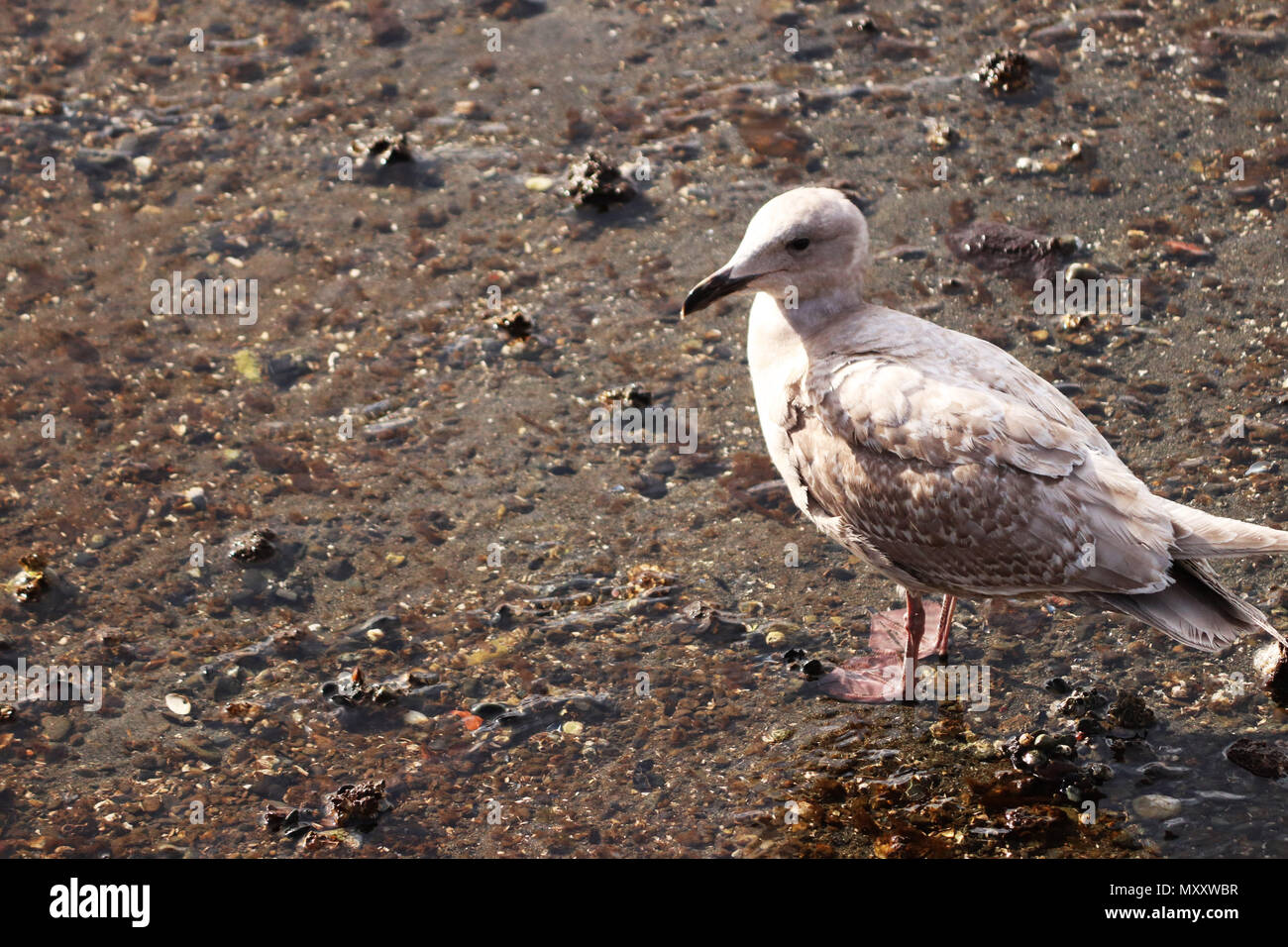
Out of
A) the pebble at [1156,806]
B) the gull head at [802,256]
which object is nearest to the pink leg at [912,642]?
the pebble at [1156,806]

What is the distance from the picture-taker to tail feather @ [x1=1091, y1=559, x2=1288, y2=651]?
490cm

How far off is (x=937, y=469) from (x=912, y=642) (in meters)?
1.03

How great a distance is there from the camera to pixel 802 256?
5613 millimetres

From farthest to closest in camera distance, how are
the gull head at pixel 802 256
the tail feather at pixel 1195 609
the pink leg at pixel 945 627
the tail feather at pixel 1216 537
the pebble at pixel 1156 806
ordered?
the pink leg at pixel 945 627 → the gull head at pixel 802 256 → the pebble at pixel 1156 806 → the tail feather at pixel 1195 609 → the tail feather at pixel 1216 537

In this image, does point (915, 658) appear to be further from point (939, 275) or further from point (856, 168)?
point (856, 168)

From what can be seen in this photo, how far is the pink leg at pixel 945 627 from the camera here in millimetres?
5840

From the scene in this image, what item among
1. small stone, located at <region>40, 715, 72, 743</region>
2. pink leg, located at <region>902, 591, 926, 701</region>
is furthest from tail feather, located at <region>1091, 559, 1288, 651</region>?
small stone, located at <region>40, 715, 72, 743</region>

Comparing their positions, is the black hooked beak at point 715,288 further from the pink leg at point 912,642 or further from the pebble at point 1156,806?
the pebble at point 1156,806

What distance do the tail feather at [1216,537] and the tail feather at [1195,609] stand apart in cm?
6

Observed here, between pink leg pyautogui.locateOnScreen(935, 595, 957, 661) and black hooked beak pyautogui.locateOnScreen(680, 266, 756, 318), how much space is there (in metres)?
1.78

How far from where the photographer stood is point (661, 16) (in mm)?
9414

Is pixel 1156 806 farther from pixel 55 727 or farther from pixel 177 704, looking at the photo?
pixel 55 727

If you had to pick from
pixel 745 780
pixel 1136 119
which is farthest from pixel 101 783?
pixel 1136 119

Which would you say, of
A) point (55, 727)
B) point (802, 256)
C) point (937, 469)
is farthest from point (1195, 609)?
point (55, 727)
